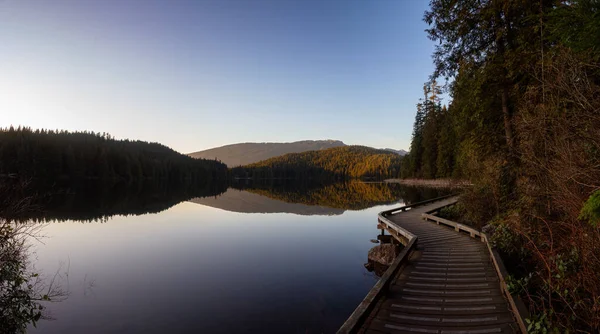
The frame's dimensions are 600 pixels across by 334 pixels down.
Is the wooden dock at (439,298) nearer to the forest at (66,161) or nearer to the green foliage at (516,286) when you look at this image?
the green foliage at (516,286)

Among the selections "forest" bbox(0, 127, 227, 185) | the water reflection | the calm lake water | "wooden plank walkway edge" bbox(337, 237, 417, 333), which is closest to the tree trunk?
the calm lake water

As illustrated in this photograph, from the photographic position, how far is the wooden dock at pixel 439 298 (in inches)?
225

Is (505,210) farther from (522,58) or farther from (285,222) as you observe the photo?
(285,222)

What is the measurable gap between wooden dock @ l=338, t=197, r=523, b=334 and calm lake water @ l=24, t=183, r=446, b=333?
2573 mm

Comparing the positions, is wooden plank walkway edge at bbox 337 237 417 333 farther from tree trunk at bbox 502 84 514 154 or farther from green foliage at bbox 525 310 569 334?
tree trunk at bbox 502 84 514 154

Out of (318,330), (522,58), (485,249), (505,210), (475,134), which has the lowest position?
(318,330)

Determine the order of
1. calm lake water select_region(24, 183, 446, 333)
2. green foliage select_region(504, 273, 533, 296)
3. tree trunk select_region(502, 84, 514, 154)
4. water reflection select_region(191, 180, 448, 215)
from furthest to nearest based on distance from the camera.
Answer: water reflection select_region(191, 180, 448, 215), tree trunk select_region(502, 84, 514, 154), calm lake water select_region(24, 183, 446, 333), green foliage select_region(504, 273, 533, 296)

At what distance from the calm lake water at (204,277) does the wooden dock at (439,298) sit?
257 cm

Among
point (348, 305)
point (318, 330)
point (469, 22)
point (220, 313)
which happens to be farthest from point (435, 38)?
point (220, 313)

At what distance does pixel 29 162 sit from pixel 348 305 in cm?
9438

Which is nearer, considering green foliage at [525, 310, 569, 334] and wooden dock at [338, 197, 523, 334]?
green foliage at [525, 310, 569, 334]

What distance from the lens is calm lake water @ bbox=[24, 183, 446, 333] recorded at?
9164mm

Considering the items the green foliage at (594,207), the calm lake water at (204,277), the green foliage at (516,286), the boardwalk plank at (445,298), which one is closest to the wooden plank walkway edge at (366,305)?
the boardwalk plank at (445,298)

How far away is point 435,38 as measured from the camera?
15594 millimetres
